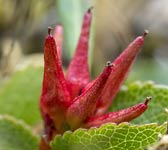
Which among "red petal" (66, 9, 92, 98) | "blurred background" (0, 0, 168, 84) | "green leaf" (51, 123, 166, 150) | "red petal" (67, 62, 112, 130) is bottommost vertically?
"green leaf" (51, 123, 166, 150)

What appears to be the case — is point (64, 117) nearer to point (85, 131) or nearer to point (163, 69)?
point (85, 131)

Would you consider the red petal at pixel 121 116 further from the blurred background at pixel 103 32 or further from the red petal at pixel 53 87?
the blurred background at pixel 103 32

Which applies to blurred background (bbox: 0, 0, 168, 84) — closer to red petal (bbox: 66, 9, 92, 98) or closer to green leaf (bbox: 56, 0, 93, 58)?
green leaf (bbox: 56, 0, 93, 58)

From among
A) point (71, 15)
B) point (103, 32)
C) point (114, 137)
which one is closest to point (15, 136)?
point (114, 137)

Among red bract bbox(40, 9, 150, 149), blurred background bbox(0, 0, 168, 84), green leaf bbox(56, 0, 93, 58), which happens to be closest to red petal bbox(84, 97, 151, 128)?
red bract bbox(40, 9, 150, 149)

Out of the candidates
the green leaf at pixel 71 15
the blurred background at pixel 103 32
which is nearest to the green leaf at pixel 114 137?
the green leaf at pixel 71 15
